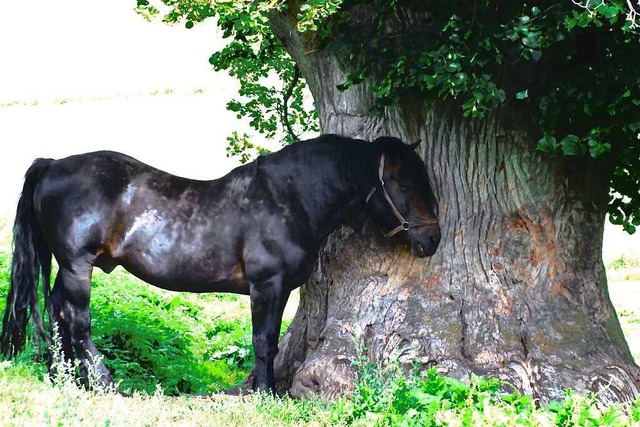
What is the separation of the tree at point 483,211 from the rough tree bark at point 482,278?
11 millimetres

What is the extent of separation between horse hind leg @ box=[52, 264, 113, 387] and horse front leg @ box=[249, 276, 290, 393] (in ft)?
3.85

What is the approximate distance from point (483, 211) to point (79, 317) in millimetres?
3348

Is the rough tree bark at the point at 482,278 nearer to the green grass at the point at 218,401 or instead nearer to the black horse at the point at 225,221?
the green grass at the point at 218,401

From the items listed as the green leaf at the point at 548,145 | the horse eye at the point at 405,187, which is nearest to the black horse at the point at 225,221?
the horse eye at the point at 405,187

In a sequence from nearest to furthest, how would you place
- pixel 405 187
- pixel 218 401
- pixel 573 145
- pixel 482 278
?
pixel 573 145 → pixel 218 401 → pixel 405 187 → pixel 482 278

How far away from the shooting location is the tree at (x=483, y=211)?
7543 millimetres

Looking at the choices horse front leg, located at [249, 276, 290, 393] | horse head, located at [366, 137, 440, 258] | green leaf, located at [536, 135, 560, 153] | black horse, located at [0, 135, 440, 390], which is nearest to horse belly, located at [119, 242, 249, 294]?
black horse, located at [0, 135, 440, 390]

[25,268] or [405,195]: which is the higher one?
[405,195]

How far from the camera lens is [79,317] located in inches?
307

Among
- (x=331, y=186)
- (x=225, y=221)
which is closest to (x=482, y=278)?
(x=331, y=186)

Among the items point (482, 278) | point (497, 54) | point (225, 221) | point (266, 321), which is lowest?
point (266, 321)

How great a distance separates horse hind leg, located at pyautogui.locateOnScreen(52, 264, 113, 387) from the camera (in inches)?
304

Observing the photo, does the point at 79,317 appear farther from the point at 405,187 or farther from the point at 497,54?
the point at 497,54

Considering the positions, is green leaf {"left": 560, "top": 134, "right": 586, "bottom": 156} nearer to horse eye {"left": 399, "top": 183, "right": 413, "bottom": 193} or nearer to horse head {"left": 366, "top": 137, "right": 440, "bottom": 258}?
horse head {"left": 366, "top": 137, "right": 440, "bottom": 258}
